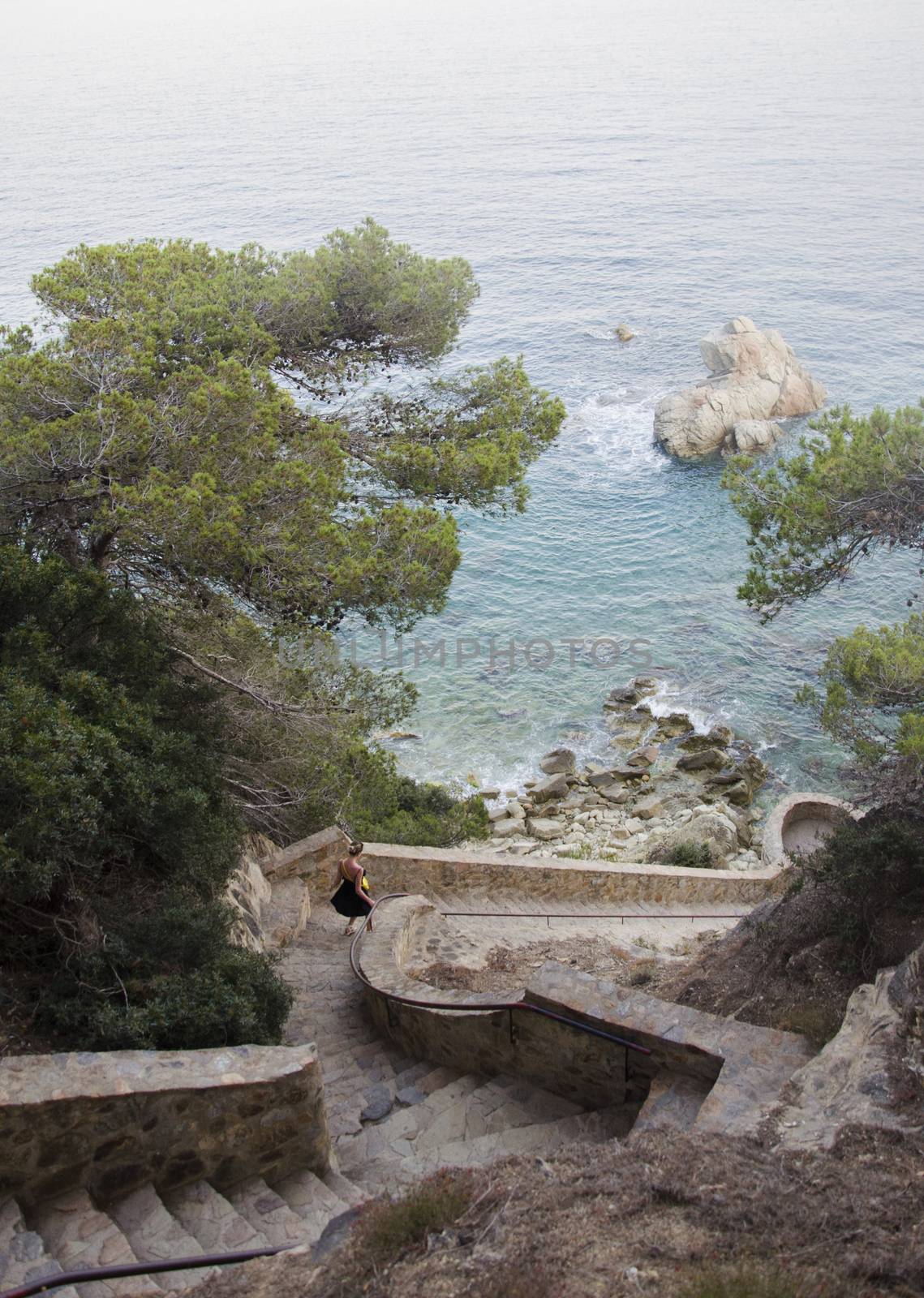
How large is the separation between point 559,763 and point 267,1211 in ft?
61.0

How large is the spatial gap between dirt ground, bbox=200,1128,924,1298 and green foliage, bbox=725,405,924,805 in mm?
5592

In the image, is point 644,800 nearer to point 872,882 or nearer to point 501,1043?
point 872,882

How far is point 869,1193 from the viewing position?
4.60 m

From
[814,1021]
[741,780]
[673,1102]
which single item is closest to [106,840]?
[673,1102]

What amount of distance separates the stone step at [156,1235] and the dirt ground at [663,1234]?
440mm

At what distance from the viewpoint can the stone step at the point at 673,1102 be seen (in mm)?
6312

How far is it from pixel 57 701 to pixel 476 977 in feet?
15.9

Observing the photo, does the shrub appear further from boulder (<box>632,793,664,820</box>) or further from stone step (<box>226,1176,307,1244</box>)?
boulder (<box>632,793,664,820</box>)

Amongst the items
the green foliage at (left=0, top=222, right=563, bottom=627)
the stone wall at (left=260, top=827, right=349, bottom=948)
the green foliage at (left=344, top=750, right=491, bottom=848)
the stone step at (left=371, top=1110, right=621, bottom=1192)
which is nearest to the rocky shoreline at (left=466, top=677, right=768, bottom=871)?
the green foliage at (left=344, top=750, right=491, bottom=848)

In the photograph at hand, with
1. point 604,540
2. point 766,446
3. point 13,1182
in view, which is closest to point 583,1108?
point 13,1182

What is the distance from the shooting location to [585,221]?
195ft

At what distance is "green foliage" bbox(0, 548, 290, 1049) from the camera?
22.7 feet

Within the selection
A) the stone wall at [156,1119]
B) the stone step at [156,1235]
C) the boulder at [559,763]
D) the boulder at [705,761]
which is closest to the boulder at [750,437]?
the boulder at [705,761]

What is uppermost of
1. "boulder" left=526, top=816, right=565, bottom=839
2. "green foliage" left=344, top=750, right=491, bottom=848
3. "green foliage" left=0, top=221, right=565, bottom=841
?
"green foliage" left=0, top=221, right=565, bottom=841
